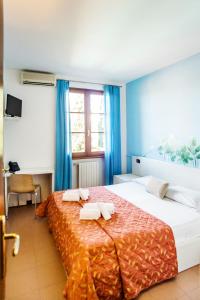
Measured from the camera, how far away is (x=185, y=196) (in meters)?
2.63

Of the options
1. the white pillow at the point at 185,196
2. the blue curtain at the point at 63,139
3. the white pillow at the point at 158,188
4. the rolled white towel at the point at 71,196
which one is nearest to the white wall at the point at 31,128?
the blue curtain at the point at 63,139

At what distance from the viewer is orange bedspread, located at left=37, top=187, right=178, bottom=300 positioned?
1.62m

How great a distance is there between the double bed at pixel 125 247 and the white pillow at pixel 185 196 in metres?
0.09

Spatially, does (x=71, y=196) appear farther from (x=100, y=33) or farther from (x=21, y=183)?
(x=100, y=33)

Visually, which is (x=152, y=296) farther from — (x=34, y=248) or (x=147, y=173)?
(x=147, y=173)

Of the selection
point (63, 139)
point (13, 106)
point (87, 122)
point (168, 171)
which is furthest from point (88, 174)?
point (13, 106)

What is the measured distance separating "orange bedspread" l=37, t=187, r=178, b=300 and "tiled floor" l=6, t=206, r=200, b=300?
0.37 feet

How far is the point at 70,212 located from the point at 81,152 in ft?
6.98

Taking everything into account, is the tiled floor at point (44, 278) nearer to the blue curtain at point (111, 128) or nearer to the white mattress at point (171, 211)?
the white mattress at point (171, 211)

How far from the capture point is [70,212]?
238 centimetres

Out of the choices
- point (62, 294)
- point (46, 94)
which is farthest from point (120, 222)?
point (46, 94)

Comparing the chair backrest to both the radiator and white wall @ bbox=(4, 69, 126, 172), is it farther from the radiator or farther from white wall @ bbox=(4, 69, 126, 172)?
the radiator

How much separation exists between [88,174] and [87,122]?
1.15 m

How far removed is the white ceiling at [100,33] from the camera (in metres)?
1.89
